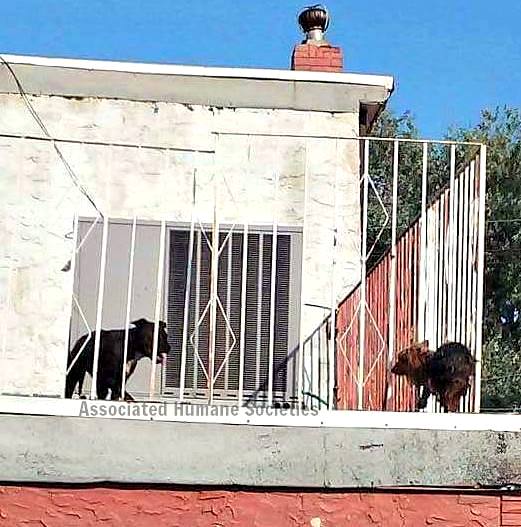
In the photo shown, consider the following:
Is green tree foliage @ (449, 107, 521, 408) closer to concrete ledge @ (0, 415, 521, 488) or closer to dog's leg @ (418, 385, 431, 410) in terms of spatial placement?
dog's leg @ (418, 385, 431, 410)

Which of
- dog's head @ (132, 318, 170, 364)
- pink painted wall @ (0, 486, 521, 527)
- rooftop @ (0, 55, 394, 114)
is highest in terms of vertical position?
rooftop @ (0, 55, 394, 114)

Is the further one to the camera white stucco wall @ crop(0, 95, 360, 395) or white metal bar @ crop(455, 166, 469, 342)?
white stucco wall @ crop(0, 95, 360, 395)

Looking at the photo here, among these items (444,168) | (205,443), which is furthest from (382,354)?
(444,168)

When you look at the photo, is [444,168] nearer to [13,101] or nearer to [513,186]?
[513,186]

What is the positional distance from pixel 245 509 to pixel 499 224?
1612 centimetres

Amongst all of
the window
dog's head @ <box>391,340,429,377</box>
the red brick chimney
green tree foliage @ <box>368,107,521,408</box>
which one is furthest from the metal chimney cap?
green tree foliage @ <box>368,107,521,408</box>

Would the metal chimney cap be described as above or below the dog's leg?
above

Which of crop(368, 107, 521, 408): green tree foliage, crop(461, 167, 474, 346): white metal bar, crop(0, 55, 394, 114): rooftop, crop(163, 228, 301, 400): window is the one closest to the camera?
crop(461, 167, 474, 346): white metal bar

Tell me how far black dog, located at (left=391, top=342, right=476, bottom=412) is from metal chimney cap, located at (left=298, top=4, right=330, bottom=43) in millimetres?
3757

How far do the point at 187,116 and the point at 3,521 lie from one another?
367 cm

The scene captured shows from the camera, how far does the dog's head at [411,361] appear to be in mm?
4215

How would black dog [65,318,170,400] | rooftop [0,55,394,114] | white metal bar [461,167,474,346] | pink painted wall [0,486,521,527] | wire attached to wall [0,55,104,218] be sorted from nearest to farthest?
pink painted wall [0,486,521,527]
white metal bar [461,167,474,346]
black dog [65,318,170,400]
wire attached to wall [0,55,104,218]
rooftop [0,55,394,114]

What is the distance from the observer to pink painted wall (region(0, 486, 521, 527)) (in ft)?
12.0

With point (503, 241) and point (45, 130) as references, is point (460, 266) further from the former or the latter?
point (503, 241)
